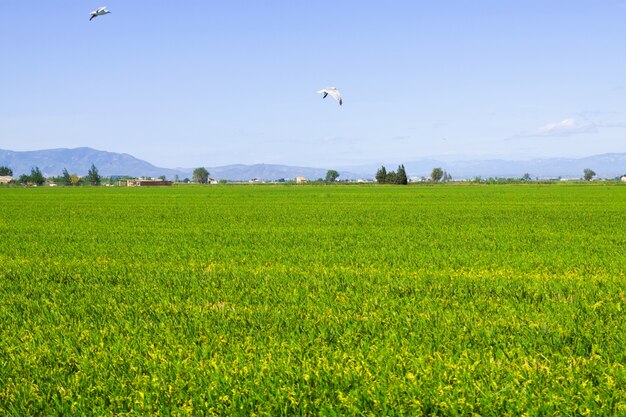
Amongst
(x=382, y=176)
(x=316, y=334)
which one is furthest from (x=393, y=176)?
(x=316, y=334)

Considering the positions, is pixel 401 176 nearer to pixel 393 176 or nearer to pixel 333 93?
pixel 393 176

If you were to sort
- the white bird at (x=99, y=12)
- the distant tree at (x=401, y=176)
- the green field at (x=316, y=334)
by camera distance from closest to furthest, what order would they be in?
1. the green field at (x=316, y=334)
2. the white bird at (x=99, y=12)
3. the distant tree at (x=401, y=176)

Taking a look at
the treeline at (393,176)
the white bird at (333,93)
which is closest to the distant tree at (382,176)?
the treeline at (393,176)

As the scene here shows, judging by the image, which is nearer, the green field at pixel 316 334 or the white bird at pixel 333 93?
the green field at pixel 316 334

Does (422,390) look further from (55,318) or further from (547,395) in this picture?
(55,318)

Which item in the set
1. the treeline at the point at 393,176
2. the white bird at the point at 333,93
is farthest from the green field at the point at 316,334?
the treeline at the point at 393,176

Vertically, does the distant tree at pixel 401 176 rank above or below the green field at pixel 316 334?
above

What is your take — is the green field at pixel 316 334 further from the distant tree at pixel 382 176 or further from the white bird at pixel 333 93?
the distant tree at pixel 382 176

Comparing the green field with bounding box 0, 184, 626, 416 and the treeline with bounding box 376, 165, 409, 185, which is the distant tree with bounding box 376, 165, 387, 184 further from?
the green field with bounding box 0, 184, 626, 416

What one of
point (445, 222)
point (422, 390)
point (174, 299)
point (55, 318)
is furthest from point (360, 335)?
point (445, 222)

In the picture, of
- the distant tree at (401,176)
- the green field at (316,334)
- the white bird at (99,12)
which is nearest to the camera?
the green field at (316,334)

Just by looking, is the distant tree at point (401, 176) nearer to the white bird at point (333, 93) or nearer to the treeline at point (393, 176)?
the treeline at point (393, 176)

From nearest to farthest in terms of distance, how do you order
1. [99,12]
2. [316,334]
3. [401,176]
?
[316,334] → [99,12] → [401,176]

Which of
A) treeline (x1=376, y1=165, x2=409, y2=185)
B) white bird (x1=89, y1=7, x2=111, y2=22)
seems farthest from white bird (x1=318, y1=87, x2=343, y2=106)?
treeline (x1=376, y1=165, x2=409, y2=185)
